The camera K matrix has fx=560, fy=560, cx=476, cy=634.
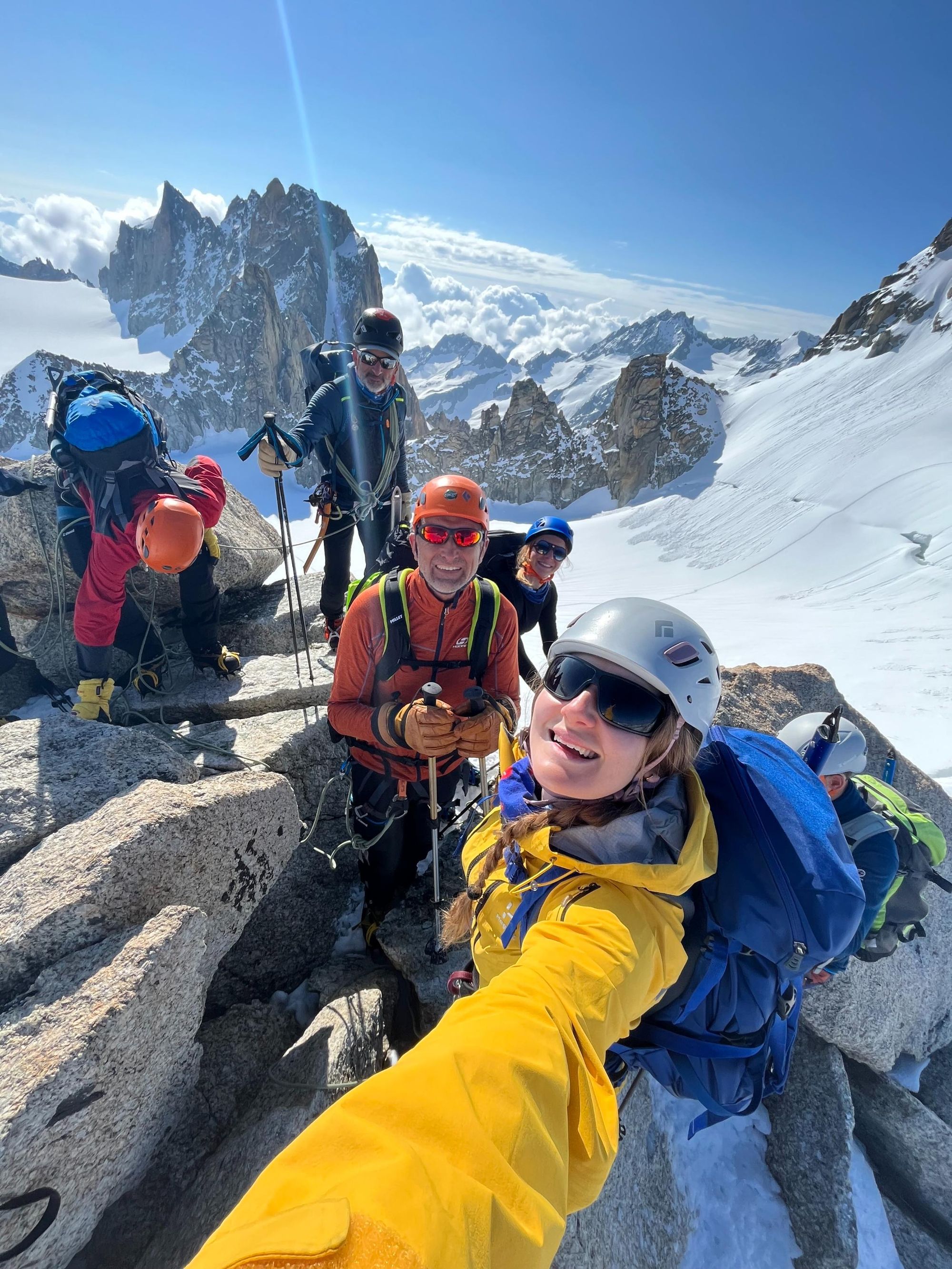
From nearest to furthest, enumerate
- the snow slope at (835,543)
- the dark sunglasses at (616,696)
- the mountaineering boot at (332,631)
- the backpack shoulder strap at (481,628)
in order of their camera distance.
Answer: the dark sunglasses at (616,696) < the backpack shoulder strap at (481,628) < the mountaineering boot at (332,631) < the snow slope at (835,543)

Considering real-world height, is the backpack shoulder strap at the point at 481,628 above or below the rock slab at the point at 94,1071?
above

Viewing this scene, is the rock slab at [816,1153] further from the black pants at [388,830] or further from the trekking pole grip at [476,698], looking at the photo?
the trekking pole grip at [476,698]

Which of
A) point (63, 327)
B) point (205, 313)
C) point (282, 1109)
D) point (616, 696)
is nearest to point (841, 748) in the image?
point (616, 696)

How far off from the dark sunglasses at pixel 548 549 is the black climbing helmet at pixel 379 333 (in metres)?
2.48

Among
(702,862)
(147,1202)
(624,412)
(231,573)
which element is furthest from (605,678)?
(624,412)

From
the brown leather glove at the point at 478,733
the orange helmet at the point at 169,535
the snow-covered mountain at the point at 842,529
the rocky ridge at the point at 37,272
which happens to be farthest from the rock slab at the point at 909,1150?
the rocky ridge at the point at 37,272

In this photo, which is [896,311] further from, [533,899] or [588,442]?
[533,899]

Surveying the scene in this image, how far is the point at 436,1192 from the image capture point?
918 mm

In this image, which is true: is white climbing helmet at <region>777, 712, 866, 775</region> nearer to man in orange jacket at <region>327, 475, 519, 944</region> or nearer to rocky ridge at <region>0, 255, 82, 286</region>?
man in orange jacket at <region>327, 475, 519, 944</region>

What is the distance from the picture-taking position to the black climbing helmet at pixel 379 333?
5812 millimetres

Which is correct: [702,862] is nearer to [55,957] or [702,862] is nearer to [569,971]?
[569,971]

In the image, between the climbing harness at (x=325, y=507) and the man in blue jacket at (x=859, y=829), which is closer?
the man in blue jacket at (x=859, y=829)

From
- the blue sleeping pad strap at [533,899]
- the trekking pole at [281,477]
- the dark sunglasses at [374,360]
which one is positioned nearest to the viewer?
the blue sleeping pad strap at [533,899]

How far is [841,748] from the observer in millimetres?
3604
